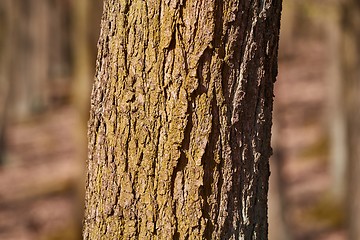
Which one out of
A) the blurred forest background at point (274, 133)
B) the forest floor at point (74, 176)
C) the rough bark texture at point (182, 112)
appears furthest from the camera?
the forest floor at point (74, 176)

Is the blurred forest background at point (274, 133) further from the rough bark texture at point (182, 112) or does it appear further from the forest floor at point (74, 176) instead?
the rough bark texture at point (182, 112)

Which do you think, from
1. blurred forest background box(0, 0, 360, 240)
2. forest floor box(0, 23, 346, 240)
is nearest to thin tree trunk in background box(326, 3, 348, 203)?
blurred forest background box(0, 0, 360, 240)

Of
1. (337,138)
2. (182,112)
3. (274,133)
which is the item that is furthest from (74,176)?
(182,112)

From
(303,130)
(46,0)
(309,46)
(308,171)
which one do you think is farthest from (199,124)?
(309,46)

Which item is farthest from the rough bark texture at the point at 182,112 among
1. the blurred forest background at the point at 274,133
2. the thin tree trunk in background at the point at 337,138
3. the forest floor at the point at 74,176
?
the thin tree trunk in background at the point at 337,138

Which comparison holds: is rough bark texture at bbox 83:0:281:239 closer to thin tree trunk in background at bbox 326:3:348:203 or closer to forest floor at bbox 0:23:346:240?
forest floor at bbox 0:23:346:240

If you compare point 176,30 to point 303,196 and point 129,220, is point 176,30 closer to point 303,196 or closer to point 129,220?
point 129,220
